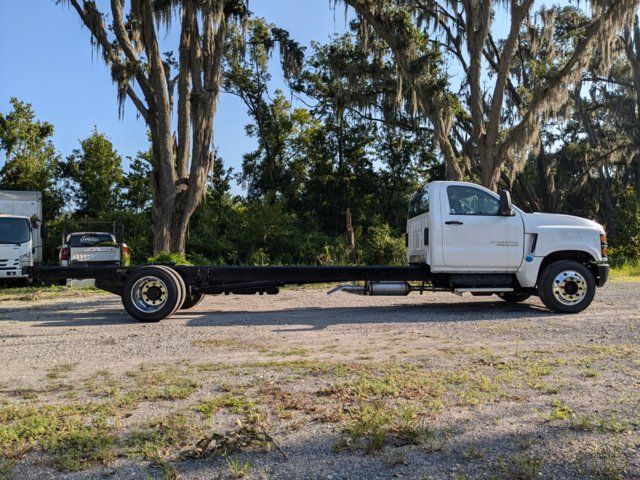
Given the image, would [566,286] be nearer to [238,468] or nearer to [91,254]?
[238,468]

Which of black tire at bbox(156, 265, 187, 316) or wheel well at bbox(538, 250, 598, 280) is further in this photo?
wheel well at bbox(538, 250, 598, 280)

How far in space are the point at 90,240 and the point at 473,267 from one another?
13.7 metres

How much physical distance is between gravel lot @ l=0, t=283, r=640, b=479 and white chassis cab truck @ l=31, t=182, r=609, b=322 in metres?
0.86

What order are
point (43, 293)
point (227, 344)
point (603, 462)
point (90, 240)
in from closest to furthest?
point (603, 462) < point (227, 344) < point (43, 293) < point (90, 240)

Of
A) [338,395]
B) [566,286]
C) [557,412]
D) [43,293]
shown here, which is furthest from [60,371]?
[43,293]

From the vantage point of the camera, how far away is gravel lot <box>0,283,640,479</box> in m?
3.31

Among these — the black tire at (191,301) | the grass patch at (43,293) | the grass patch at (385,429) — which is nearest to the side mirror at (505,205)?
the black tire at (191,301)

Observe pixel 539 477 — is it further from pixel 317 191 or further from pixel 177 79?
pixel 317 191

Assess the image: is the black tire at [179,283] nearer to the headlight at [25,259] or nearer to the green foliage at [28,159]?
the headlight at [25,259]

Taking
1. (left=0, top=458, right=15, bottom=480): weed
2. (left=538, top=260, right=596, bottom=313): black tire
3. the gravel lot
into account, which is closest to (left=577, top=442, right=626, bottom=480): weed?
the gravel lot

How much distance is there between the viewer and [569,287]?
380 inches

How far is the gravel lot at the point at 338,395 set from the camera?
331cm

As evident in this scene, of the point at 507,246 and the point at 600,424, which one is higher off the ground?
the point at 507,246

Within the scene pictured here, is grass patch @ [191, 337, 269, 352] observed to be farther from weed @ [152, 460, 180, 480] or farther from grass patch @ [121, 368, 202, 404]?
weed @ [152, 460, 180, 480]
